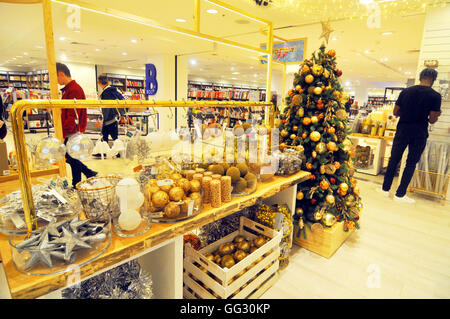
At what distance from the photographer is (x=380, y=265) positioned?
241cm

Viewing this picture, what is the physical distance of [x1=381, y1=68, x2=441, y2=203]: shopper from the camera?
Answer: 11.7 feet

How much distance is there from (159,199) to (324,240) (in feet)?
5.92

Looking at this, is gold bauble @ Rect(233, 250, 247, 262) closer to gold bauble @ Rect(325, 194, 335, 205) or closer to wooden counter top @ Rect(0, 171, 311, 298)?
wooden counter top @ Rect(0, 171, 311, 298)

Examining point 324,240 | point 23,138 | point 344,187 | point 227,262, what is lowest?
point 324,240

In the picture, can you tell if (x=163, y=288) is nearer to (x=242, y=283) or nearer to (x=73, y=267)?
(x=242, y=283)

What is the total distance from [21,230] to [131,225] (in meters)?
0.47

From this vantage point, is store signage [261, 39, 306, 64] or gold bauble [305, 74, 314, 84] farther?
store signage [261, 39, 306, 64]

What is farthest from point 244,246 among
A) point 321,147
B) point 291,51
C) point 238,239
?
point 291,51

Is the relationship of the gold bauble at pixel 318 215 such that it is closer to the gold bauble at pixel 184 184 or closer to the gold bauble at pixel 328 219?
the gold bauble at pixel 328 219

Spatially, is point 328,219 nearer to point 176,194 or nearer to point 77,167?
point 176,194

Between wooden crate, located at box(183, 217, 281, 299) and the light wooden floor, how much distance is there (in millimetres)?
183


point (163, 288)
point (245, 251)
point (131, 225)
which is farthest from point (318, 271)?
point (131, 225)

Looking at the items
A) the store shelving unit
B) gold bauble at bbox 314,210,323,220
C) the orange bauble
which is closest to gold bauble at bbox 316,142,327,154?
the orange bauble

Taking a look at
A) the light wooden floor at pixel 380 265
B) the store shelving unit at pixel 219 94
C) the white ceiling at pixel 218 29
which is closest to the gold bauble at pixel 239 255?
the light wooden floor at pixel 380 265
